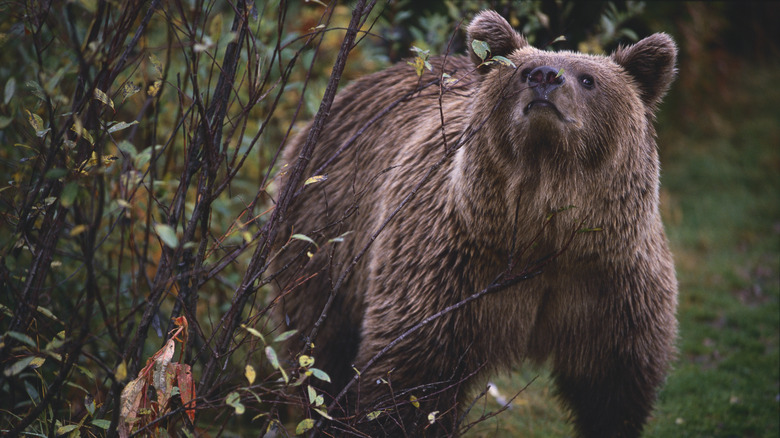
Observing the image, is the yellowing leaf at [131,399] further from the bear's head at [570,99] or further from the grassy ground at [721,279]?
the grassy ground at [721,279]

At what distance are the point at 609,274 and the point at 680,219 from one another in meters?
6.22

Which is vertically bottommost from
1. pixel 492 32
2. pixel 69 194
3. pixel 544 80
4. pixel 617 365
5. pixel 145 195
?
pixel 617 365

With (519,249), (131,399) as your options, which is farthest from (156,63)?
(519,249)

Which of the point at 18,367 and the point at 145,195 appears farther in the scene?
the point at 145,195

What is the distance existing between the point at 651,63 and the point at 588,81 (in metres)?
0.51

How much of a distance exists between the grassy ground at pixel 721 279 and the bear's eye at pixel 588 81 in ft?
6.43

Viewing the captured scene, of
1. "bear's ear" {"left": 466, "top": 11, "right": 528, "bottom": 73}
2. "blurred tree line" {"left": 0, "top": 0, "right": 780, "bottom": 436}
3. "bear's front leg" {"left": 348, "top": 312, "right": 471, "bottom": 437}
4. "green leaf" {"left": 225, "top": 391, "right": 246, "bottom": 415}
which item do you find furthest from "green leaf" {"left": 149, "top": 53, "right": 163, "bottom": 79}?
"bear's front leg" {"left": 348, "top": 312, "right": 471, "bottom": 437}

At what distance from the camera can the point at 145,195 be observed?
18.0 feet

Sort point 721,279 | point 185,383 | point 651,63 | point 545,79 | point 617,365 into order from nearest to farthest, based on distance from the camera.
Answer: point 185,383 → point 545,79 → point 651,63 → point 617,365 → point 721,279

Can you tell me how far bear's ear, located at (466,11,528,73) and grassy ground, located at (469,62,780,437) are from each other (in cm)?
211

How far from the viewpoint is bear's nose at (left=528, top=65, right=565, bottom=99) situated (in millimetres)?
2996

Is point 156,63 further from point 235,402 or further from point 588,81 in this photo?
point 588,81

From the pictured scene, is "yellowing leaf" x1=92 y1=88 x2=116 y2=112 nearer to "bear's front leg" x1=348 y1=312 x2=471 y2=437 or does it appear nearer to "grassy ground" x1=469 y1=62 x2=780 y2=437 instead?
"bear's front leg" x1=348 y1=312 x2=471 y2=437

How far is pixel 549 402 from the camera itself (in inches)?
219
